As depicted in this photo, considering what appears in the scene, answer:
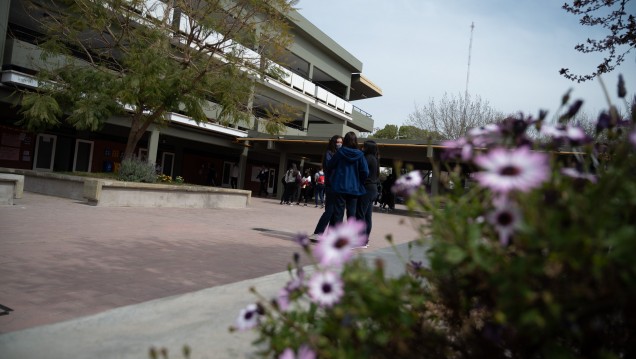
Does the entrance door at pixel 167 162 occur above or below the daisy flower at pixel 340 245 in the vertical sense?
above

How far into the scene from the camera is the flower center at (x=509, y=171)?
1080 mm

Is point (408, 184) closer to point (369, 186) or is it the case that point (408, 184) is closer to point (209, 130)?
point (369, 186)

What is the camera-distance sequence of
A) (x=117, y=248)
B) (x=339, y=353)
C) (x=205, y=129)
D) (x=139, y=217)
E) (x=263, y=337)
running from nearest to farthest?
(x=339, y=353) → (x=263, y=337) → (x=117, y=248) → (x=139, y=217) → (x=205, y=129)

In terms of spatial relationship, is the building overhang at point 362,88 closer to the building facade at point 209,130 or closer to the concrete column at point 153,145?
the building facade at point 209,130

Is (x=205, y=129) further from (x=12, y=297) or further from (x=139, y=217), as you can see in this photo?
(x=12, y=297)

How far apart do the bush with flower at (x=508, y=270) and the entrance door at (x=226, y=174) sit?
1194 inches

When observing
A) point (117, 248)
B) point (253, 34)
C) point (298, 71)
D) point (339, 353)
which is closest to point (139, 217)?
point (117, 248)

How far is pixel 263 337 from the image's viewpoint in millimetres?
1582

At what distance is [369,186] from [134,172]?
25.2 ft

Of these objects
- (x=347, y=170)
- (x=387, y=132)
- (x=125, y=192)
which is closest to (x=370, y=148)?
(x=347, y=170)

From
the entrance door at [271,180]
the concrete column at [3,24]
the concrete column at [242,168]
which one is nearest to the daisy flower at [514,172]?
the concrete column at [3,24]

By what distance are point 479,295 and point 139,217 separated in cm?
831

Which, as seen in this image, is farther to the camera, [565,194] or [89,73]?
[89,73]

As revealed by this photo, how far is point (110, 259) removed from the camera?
4.64m
